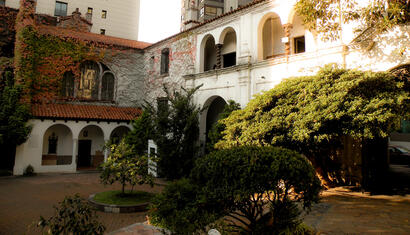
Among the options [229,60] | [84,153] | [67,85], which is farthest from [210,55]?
[84,153]

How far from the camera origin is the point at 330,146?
1148 cm

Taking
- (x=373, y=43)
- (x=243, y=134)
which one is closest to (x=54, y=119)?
(x=243, y=134)

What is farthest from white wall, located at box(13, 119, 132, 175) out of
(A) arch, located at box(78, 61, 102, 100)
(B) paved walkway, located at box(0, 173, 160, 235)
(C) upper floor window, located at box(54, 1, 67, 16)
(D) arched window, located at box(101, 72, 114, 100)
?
(C) upper floor window, located at box(54, 1, 67, 16)

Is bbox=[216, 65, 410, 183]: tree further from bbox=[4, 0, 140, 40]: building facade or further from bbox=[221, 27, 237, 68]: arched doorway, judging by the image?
bbox=[4, 0, 140, 40]: building facade

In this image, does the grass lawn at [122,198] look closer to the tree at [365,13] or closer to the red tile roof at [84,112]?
the red tile roof at [84,112]

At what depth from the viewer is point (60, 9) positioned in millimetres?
27062

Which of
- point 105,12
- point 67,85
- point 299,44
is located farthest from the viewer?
point 105,12

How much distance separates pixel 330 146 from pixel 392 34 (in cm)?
521

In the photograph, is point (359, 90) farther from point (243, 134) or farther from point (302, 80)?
point (243, 134)

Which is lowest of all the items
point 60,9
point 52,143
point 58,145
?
point 58,145

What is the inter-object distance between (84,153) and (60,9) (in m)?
17.1

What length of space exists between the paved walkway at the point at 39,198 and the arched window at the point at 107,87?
7.65 m

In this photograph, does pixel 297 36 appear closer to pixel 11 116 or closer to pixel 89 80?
pixel 89 80

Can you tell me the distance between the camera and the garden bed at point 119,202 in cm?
966
